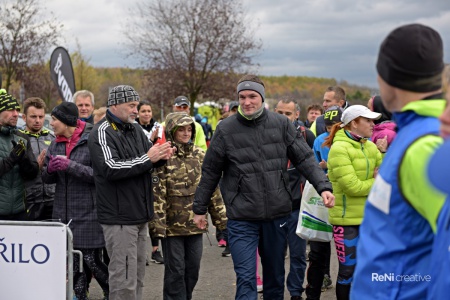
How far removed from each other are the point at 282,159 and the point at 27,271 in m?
2.33

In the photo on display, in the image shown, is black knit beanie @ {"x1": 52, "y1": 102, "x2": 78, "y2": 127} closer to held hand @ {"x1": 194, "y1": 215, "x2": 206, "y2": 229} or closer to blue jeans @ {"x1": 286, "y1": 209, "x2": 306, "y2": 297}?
held hand @ {"x1": 194, "y1": 215, "x2": 206, "y2": 229}

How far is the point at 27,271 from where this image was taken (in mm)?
5270

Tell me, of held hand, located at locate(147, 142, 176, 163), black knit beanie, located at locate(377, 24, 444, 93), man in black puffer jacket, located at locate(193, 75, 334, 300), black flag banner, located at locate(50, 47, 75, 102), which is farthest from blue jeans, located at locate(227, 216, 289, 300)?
black flag banner, located at locate(50, 47, 75, 102)

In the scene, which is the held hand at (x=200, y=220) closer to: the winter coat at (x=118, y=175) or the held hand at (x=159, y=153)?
the winter coat at (x=118, y=175)

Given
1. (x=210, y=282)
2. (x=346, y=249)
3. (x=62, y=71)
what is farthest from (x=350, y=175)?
(x=62, y=71)

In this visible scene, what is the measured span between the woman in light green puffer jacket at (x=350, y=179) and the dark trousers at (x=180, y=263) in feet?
4.38

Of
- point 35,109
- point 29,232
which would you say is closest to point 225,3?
point 35,109

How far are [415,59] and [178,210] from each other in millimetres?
4249

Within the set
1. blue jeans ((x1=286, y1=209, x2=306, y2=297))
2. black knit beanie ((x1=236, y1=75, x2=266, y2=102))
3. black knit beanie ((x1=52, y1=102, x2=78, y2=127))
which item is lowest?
blue jeans ((x1=286, y1=209, x2=306, y2=297))

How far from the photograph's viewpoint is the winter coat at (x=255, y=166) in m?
6.05

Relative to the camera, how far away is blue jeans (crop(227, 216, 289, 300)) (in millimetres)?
5992

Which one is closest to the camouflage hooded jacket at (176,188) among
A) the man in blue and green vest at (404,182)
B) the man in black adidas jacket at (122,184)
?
the man in black adidas jacket at (122,184)

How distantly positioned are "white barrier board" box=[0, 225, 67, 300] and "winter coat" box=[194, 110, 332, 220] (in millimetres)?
1486

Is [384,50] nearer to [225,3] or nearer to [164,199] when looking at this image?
[164,199]
